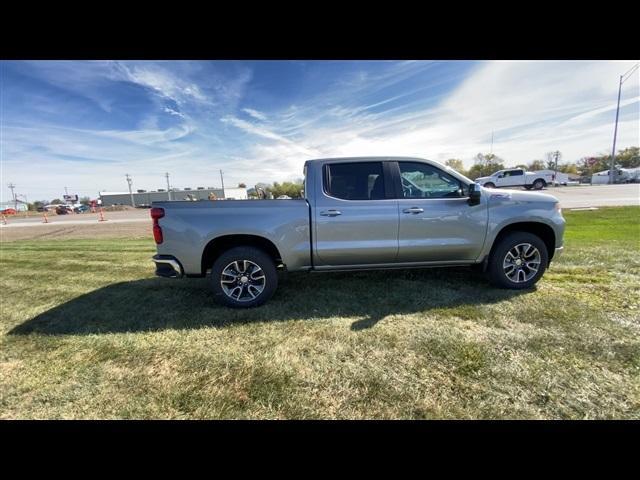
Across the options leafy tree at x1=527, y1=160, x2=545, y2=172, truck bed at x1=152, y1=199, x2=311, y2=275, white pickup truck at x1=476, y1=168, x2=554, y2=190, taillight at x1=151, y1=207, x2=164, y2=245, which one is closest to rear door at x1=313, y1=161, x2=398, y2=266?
truck bed at x1=152, y1=199, x2=311, y2=275

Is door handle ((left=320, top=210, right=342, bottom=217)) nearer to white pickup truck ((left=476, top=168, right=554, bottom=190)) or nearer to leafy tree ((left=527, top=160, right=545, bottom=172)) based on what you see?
white pickup truck ((left=476, top=168, right=554, bottom=190))

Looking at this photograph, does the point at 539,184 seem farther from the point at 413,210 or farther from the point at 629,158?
the point at 629,158

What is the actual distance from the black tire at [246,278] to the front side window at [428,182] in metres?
2.14

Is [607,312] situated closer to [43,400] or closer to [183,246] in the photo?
[183,246]

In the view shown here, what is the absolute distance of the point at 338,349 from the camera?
8.71 ft

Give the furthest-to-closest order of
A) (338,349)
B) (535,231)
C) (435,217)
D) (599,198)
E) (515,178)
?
1. (515,178)
2. (599,198)
3. (535,231)
4. (435,217)
5. (338,349)

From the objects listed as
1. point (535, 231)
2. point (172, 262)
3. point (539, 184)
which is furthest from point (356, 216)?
point (539, 184)

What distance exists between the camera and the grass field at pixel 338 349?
2.02 meters

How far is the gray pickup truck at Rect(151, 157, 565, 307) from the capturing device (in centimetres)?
352

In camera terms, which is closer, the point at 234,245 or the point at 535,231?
the point at 234,245

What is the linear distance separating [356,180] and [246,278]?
1945 millimetres

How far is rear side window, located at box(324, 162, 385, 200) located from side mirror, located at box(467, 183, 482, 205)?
1.11 meters
